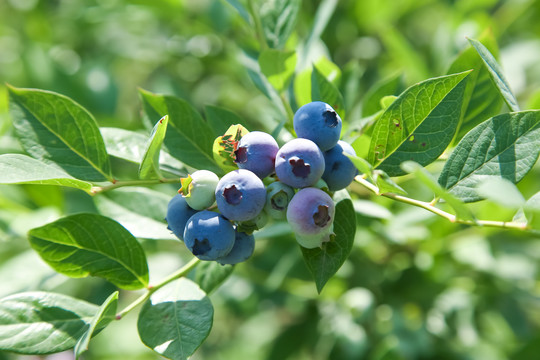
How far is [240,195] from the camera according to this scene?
2.76ft

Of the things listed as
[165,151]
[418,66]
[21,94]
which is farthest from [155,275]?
[418,66]

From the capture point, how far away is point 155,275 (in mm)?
1835

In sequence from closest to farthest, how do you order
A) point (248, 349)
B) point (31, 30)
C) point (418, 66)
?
point (418, 66) < point (31, 30) < point (248, 349)

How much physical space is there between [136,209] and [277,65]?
1.62 feet

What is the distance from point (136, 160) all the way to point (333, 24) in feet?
4.77

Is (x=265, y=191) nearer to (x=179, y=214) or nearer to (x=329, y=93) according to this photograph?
(x=179, y=214)

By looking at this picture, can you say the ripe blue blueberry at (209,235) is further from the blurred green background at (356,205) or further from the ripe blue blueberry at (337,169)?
the blurred green background at (356,205)

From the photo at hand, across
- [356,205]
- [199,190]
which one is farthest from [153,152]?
[356,205]

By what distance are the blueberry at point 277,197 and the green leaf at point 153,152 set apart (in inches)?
8.6

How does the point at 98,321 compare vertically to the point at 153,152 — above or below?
below

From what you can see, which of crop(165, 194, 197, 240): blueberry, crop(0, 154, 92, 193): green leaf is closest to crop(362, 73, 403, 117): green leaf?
crop(165, 194, 197, 240): blueberry

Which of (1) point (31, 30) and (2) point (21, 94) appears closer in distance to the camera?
(2) point (21, 94)

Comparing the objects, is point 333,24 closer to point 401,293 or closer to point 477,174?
point 401,293

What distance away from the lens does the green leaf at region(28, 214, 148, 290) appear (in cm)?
101
